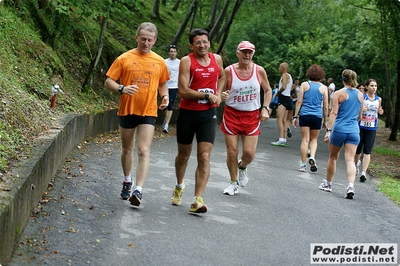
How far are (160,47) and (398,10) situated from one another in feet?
28.8

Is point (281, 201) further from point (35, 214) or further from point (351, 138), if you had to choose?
point (35, 214)

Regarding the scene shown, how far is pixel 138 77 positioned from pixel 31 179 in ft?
6.47

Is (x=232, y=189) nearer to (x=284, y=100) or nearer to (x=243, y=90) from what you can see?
(x=243, y=90)

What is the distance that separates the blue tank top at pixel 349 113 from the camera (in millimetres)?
10656

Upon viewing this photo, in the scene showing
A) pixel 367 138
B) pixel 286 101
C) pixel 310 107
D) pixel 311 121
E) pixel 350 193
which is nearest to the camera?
pixel 350 193

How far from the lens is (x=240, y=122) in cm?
944

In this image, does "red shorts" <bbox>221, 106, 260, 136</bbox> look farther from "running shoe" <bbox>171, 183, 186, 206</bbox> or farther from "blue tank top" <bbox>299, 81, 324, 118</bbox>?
"blue tank top" <bbox>299, 81, 324, 118</bbox>

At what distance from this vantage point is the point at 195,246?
663 cm

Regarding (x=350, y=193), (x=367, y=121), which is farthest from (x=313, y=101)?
(x=350, y=193)

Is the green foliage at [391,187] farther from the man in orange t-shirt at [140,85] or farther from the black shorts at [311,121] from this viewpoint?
the man in orange t-shirt at [140,85]

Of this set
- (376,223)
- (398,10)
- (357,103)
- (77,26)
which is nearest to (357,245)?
(376,223)

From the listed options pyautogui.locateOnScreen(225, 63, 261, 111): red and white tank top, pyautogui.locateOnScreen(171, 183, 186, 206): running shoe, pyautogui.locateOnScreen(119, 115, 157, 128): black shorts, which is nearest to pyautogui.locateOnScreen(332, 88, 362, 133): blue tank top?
pyautogui.locateOnScreen(225, 63, 261, 111): red and white tank top

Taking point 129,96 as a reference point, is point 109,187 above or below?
below

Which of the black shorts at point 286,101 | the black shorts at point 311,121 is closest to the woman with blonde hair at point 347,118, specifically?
the black shorts at point 311,121
